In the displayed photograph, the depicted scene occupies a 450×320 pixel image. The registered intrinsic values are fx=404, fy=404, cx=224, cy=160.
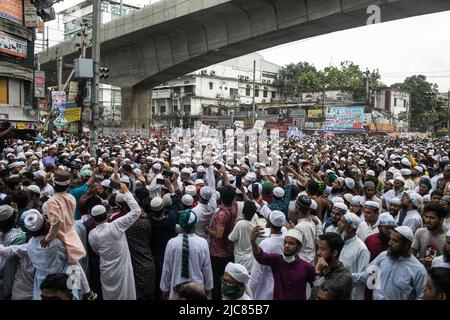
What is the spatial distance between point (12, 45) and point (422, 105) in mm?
53278

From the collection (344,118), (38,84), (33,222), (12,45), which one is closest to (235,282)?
(33,222)

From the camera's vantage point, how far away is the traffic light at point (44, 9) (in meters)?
24.3

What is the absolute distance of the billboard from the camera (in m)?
38.5

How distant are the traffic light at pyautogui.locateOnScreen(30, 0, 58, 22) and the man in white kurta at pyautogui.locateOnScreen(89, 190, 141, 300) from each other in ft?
76.5

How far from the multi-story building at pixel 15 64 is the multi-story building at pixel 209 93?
28297 mm

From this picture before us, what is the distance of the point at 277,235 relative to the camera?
4.34 meters

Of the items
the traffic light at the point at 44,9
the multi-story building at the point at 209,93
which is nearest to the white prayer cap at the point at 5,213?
the traffic light at the point at 44,9

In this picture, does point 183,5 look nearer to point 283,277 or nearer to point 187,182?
point 187,182

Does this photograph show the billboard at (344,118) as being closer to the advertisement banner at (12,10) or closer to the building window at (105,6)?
the advertisement banner at (12,10)

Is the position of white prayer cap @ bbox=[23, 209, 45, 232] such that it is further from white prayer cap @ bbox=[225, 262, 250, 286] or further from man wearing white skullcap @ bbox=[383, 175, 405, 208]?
man wearing white skullcap @ bbox=[383, 175, 405, 208]

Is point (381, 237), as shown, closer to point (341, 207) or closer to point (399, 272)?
point (341, 207)

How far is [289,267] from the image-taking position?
12.5 ft
